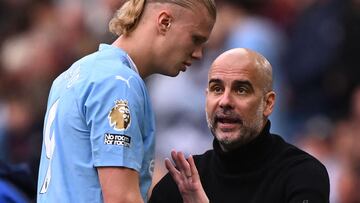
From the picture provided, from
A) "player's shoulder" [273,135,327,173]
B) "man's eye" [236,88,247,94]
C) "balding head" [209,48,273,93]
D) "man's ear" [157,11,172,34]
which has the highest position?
"man's ear" [157,11,172,34]

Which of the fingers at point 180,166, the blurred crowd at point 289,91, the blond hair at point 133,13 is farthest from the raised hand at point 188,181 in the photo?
the blurred crowd at point 289,91

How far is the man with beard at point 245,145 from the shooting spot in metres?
5.52

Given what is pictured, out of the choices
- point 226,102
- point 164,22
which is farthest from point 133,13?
point 226,102

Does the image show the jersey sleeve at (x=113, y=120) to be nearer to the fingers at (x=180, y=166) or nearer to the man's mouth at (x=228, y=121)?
the fingers at (x=180, y=166)

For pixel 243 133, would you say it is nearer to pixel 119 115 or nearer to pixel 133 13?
Answer: pixel 133 13

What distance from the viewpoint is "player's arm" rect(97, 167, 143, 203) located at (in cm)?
470

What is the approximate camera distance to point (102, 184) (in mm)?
4723

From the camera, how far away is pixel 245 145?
5.62 metres

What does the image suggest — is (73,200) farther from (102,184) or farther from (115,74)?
(115,74)

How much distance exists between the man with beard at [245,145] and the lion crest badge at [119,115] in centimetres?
81

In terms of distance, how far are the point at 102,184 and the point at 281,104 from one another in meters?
4.91

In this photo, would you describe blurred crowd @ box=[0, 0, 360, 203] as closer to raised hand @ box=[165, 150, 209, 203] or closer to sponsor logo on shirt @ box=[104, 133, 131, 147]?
raised hand @ box=[165, 150, 209, 203]

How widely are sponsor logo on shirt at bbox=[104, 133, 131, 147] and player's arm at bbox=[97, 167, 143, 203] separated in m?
0.10

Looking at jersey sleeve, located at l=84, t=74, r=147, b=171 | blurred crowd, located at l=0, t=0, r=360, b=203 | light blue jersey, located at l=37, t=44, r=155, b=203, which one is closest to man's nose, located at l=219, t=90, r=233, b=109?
light blue jersey, located at l=37, t=44, r=155, b=203
